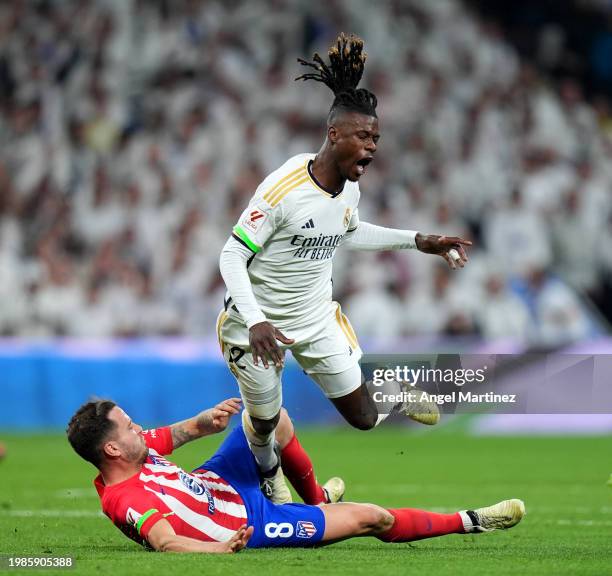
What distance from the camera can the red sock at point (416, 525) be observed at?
684cm

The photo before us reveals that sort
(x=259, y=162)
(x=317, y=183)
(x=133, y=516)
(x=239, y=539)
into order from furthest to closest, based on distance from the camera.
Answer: (x=259, y=162) < (x=317, y=183) < (x=133, y=516) < (x=239, y=539)

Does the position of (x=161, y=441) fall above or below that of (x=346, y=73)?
below

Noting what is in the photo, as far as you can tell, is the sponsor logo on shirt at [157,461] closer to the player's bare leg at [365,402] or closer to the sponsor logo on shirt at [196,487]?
the sponsor logo on shirt at [196,487]

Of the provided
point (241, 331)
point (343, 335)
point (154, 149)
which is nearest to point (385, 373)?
point (343, 335)

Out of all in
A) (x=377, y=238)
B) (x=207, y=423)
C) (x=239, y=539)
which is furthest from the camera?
(x=377, y=238)

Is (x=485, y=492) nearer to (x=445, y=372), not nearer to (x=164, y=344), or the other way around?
(x=445, y=372)

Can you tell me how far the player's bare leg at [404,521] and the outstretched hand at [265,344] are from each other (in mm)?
837

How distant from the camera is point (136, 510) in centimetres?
624

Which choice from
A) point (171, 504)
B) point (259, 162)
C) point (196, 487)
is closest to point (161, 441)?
point (196, 487)

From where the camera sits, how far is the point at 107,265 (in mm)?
17047

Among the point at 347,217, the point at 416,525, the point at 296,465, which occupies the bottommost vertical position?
the point at 416,525

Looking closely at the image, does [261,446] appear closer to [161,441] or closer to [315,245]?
[161,441]

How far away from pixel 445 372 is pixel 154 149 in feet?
38.4

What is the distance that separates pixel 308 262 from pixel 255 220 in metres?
0.56
